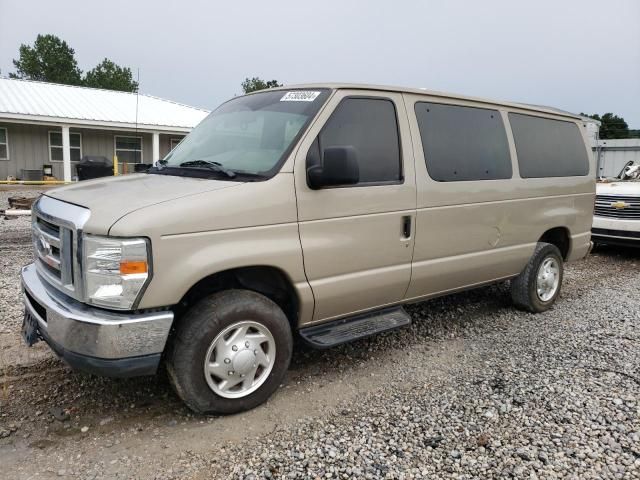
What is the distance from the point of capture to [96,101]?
22.2 metres

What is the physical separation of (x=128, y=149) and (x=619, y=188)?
18.8 metres

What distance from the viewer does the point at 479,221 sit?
4.58m

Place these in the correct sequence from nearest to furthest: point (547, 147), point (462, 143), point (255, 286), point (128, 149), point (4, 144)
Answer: point (255, 286), point (462, 143), point (547, 147), point (4, 144), point (128, 149)

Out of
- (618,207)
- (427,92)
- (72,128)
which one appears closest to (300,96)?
(427,92)

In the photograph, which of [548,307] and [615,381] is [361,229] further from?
[548,307]

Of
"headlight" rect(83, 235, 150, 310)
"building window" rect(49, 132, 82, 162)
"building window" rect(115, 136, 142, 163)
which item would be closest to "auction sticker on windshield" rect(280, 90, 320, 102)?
"headlight" rect(83, 235, 150, 310)

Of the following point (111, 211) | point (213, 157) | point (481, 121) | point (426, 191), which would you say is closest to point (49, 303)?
point (111, 211)

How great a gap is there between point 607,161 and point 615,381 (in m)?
18.0

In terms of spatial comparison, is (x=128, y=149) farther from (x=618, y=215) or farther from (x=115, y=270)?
(x=115, y=270)

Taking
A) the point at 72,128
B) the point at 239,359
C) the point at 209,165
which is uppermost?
the point at 72,128

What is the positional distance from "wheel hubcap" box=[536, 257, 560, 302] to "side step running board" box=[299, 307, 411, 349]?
2189mm

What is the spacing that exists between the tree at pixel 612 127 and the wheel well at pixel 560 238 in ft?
133

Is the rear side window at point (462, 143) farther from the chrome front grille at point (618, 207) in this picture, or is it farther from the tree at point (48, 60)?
the tree at point (48, 60)

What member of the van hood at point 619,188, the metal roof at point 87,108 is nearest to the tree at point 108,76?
the metal roof at point 87,108
